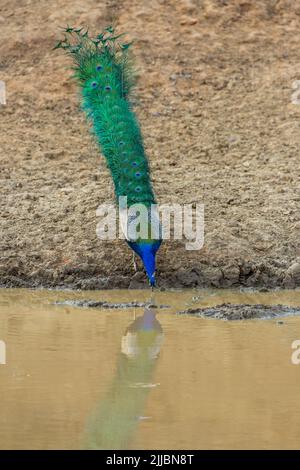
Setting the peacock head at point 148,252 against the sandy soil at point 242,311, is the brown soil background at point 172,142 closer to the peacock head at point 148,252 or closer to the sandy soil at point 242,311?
the peacock head at point 148,252

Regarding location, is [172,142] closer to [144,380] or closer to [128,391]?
[144,380]

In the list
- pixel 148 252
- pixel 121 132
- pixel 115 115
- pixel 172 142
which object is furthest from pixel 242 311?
pixel 172 142

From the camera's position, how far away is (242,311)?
9.73 metres

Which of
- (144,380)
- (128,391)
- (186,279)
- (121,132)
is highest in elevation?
(128,391)

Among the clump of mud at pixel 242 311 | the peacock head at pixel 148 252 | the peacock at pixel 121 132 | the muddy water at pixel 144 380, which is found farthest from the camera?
the peacock at pixel 121 132

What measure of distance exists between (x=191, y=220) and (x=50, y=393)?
584 cm

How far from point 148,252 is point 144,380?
3700 millimetres

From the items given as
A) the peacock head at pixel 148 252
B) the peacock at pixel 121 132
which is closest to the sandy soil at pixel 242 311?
the peacock head at pixel 148 252

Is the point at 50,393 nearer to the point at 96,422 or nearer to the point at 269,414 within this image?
the point at 96,422

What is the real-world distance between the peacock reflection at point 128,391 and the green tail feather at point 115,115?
242cm

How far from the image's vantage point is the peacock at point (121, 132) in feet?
36.5

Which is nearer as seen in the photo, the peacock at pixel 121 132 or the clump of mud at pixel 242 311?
the clump of mud at pixel 242 311

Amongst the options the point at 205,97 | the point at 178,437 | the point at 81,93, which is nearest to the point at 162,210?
the point at 81,93

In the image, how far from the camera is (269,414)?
6.47m
